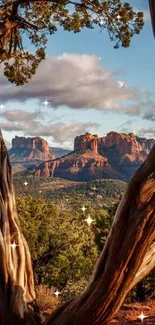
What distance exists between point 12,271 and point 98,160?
5064 inches

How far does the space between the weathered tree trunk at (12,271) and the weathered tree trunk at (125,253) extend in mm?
→ 613

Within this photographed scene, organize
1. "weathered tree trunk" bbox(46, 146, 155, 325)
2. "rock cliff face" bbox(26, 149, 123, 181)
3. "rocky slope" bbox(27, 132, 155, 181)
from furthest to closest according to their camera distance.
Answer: "rocky slope" bbox(27, 132, 155, 181)
"rock cliff face" bbox(26, 149, 123, 181)
"weathered tree trunk" bbox(46, 146, 155, 325)

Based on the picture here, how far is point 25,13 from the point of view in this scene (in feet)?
17.0

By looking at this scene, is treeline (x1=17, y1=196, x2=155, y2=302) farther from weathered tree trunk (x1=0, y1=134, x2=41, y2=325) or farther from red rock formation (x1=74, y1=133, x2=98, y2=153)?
red rock formation (x1=74, y1=133, x2=98, y2=153)

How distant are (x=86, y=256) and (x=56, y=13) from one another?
18.4 meters

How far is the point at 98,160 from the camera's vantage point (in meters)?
132

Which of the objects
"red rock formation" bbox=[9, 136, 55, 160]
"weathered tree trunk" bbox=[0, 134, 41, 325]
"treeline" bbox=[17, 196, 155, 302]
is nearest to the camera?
"weathered tree trunk" bbox=[0, 134, 41, 325]

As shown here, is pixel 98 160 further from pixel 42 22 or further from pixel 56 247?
pixel 42 22

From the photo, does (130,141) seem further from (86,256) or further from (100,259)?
(100,259)

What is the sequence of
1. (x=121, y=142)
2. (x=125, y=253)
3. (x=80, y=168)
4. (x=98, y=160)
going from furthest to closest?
(x=121, y=142), (x=98, y=160), (x=80, y=168), (x=125, y=253)

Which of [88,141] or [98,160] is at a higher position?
[88,141]

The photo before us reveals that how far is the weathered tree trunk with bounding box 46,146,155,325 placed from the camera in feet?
7.95

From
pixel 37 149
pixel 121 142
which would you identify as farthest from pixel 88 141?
pixel 37 149

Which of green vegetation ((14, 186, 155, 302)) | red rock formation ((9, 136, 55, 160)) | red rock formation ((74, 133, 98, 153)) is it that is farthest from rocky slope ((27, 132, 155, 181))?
green vegetation ((14, 186, 155, 302))
